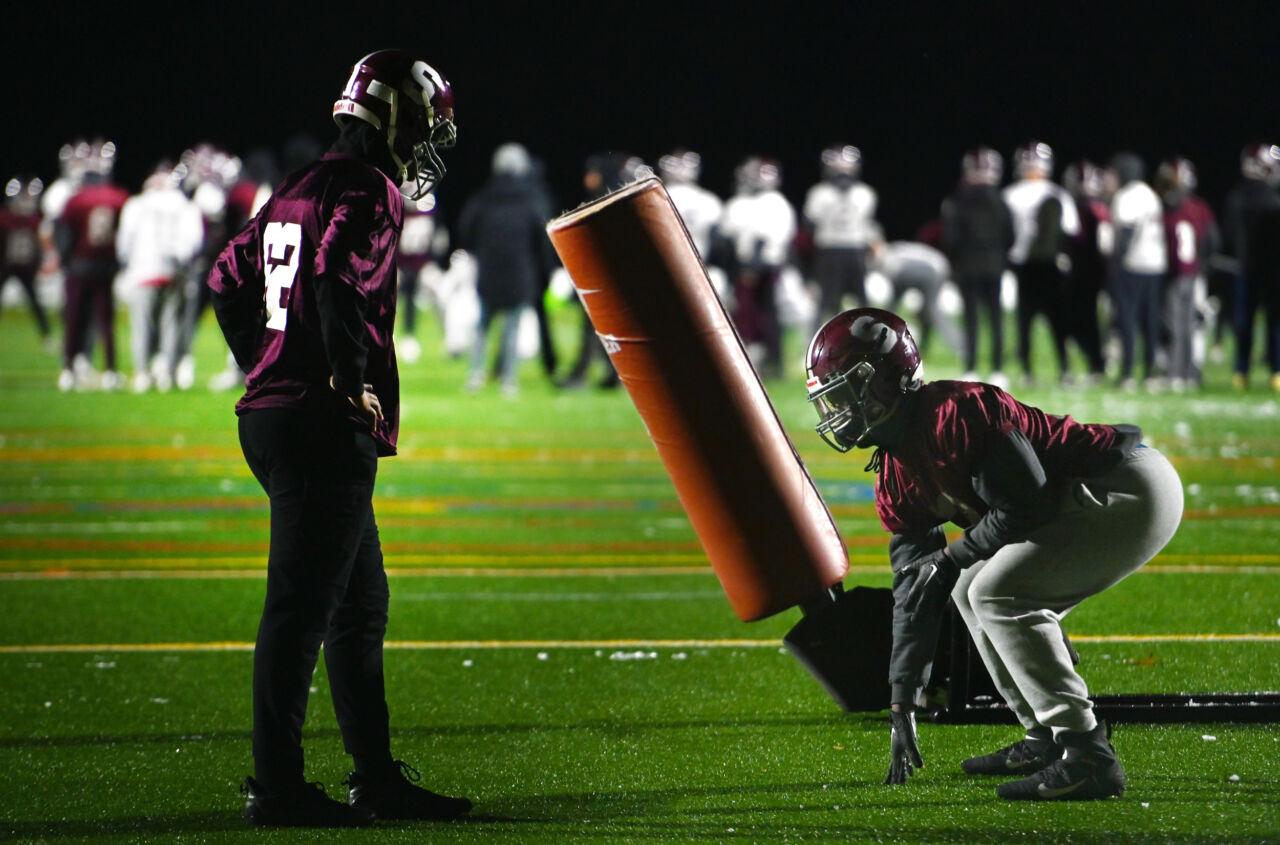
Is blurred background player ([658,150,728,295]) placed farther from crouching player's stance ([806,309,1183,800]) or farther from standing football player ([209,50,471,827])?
standing football player ([209,50,471,827])

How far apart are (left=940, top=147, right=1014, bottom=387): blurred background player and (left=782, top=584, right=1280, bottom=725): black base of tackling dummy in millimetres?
12721

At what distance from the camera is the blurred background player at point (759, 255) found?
1881 cm

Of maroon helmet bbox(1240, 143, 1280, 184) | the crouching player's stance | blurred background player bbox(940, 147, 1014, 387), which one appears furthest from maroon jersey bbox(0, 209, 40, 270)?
the crouching player's stance

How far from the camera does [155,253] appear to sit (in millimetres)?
17078

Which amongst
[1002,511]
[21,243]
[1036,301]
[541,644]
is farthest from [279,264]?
[21,243]

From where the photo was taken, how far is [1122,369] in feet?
58.4

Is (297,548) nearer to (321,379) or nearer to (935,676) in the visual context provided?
(321,379)

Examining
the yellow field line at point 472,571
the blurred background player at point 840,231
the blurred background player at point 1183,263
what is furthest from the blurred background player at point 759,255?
the yellow field line at point 472,571

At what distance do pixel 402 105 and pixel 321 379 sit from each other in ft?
2.10

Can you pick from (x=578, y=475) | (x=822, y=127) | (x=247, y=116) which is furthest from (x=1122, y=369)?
(x=247, y=116)

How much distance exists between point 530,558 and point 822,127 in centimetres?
2257

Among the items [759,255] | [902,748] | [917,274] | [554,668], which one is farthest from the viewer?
[917,274]

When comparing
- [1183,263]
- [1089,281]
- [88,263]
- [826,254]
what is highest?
[88,263]

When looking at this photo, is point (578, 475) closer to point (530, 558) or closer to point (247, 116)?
point (530, 558)
